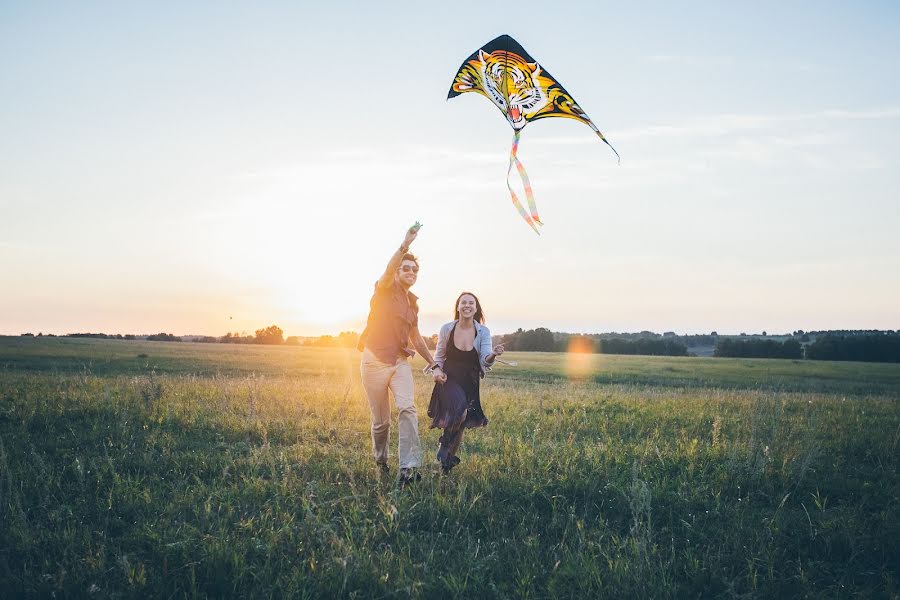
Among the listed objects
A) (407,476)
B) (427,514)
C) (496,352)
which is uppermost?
(496,352)

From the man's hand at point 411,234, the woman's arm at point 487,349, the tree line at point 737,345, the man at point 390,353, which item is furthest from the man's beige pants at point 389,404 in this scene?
the tree line at point 737,345

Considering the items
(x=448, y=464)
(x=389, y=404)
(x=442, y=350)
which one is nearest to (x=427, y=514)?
(x=448, y=464)

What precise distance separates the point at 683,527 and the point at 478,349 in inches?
111

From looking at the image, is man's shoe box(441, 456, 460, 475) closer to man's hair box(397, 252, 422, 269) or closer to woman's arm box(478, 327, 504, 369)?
woman's arm box(478, 327, 504, 369)

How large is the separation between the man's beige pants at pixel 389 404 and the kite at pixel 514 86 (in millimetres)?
2531

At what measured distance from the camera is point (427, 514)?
16.1ft

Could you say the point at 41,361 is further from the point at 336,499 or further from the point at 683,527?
the point at 683,527

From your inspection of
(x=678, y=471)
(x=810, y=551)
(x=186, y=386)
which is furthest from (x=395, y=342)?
(x=186, y=386)

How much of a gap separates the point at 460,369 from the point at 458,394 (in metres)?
0.32

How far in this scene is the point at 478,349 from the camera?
6.57 metres

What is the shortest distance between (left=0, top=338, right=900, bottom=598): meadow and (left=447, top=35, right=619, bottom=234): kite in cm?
321

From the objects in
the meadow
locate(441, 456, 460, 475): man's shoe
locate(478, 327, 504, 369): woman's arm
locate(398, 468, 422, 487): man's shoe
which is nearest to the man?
locate(398, 468, 422, 487): man's shoe

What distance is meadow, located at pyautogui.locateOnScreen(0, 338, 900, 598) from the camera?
3809mm

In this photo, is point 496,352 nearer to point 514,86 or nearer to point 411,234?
point 411,234
